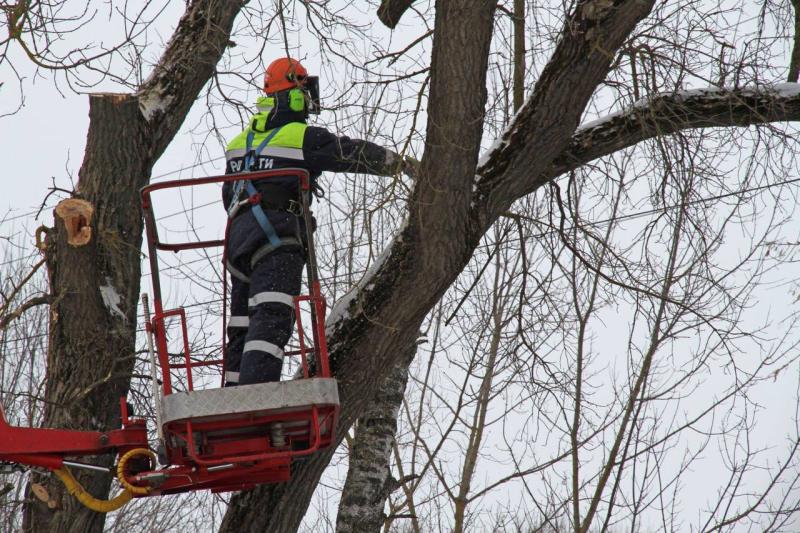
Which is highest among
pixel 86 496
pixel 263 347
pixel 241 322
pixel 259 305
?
pixel 241 322

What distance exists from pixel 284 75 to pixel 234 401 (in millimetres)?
1767

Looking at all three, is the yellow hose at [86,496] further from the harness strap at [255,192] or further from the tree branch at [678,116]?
the tree branch at [678,116]

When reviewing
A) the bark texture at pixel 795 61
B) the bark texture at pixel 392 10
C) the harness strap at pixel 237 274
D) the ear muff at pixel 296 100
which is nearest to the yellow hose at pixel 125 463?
the harness strap at pixel 237 274

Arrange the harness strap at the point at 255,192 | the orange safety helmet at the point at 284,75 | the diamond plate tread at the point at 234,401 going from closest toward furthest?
1. the diamond plate tread at the point at 234,401
2. the harness strap at the point at 255,192
3. the orange safety helmet at the point at 284,75

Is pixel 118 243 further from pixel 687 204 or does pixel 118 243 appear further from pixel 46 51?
pixel 687 204

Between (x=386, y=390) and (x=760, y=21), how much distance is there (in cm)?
341

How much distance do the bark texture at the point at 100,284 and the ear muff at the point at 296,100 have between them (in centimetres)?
106

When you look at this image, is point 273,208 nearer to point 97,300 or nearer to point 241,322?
point 241,322

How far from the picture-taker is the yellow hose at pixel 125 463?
428cm

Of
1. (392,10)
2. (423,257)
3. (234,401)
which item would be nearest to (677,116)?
(423,257)

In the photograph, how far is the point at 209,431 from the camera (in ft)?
13.5

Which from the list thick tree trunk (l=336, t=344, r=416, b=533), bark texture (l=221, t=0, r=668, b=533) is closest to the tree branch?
bark texture (l=221, t=0, r=668, b=533)

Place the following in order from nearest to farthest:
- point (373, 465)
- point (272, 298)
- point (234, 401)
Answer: point (234, 401) < point (272, 298) < point (373, 465)

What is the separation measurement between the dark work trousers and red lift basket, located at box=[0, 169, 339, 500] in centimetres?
13
